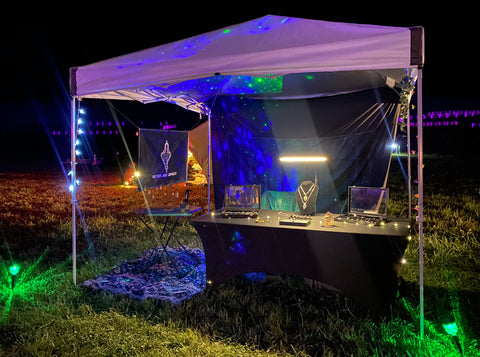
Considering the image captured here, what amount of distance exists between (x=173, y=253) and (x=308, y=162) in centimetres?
212

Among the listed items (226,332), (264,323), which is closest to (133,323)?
(226,332)

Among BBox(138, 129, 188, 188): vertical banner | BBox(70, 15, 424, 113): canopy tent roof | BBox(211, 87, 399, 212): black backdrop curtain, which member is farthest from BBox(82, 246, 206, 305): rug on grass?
BBox(70, 15, 424, 113): canopy tent roof

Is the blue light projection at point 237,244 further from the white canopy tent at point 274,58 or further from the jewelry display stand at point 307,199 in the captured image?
the white canopy tent at point 274,58

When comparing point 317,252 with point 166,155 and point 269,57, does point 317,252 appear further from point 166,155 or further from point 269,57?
point 166,155

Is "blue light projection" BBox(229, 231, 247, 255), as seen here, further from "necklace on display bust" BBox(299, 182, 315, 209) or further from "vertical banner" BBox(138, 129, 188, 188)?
"vertical banner" BBox(138, 129, 188, 188)

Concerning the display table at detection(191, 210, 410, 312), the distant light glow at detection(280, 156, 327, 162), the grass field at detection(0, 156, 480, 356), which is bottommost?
the grass field at detection(0, 156, 480, 356)

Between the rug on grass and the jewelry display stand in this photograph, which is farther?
the jewelry display stand

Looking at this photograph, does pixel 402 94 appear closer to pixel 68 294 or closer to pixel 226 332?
pixel 226 332

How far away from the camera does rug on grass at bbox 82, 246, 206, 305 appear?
337 centimetres

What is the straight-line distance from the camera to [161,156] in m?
4.33

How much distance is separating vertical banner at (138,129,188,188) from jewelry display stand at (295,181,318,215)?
5.78 ft

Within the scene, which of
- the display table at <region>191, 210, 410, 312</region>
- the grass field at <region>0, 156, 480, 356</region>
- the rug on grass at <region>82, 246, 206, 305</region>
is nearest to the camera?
the grass field at <region>0, 156, 480, 356</region>

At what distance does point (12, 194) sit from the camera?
984 centimetres

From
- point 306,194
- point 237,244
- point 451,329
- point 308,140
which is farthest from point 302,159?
point 451,329
